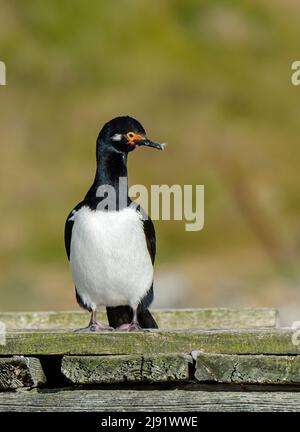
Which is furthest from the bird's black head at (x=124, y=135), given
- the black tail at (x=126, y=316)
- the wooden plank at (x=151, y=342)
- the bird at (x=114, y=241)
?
the wooden plank at (x=151, y=342)

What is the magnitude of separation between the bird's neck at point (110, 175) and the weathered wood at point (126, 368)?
2.09 metres

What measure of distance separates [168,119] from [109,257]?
17134 millimetres

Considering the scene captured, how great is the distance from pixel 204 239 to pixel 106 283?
571 inches

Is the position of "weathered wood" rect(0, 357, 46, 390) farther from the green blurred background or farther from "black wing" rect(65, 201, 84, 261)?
the green blurred background

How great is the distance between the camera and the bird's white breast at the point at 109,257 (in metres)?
7.95

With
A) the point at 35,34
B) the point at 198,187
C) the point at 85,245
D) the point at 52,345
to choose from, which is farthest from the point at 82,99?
the point at 52,345

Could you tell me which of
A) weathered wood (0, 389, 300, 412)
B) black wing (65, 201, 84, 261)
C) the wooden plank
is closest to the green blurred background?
black wing (65, 201, 84, 261)

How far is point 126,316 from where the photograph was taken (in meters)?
8.55

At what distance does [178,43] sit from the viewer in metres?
27.6

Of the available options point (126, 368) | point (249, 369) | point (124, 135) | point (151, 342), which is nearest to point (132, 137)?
point (124, 135)

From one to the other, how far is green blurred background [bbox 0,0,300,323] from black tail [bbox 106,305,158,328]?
10681mm

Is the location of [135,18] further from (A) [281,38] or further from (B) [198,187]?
(B) [198,187]

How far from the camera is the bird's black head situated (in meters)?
8.06

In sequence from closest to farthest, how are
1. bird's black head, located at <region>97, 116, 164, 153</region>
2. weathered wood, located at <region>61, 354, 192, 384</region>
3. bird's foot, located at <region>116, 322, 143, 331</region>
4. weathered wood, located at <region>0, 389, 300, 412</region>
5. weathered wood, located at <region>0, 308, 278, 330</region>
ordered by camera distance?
1. weathered wood, located at <region>0, 389, 300, 412</region>
2. weathered wood, located at <region>61, 354, 192, 384</region>
3. bird's foot, located at <region>116, 322, 143, 331</region>
4. bird's black head, located at <region>97, 116, 164, 153</region>
5. weathered wood, located at <region>0, 308, 278, 330</region>
